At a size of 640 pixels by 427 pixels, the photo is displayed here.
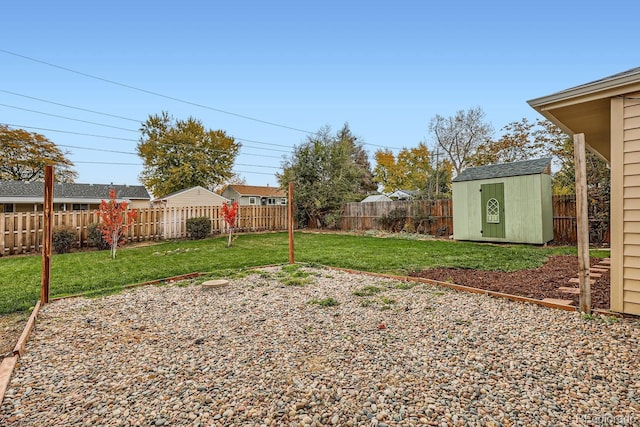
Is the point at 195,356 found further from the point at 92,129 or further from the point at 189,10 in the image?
the point at 92,129

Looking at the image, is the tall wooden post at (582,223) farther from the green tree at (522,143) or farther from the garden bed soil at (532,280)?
the green tree at (522,143)

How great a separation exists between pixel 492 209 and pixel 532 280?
Result: 5.39 metres

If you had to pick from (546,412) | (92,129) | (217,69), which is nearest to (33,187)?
(92,129)

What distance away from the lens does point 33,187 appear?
16969 millimetres

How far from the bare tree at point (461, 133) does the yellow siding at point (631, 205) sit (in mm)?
18341

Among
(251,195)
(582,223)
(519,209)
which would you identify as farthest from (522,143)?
(251,195)

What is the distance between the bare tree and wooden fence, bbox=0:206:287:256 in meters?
12.8

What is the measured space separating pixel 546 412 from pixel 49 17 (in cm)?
1377

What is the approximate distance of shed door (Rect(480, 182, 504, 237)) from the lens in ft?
29.6

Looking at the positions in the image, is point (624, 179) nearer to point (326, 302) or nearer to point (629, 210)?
point (629, 210)

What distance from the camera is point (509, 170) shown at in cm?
907

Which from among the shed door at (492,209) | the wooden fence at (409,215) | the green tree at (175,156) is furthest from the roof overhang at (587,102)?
the green tree at (175,156)

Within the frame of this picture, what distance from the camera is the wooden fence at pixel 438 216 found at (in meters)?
8.30

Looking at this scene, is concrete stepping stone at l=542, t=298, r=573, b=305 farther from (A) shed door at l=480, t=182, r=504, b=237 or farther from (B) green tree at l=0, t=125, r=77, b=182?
(B) green tree at l=0, t=125, r=77, b=182
